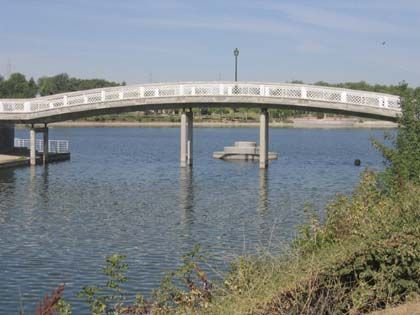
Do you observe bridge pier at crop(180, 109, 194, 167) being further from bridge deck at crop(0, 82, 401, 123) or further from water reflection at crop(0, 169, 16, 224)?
water reflection at crop(0, 169, 16, 224)

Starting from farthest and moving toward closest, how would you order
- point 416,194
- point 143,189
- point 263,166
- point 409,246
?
point 263,166 < point 143,189 < point 416,194 < point 409,246

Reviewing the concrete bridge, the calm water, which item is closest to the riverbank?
the calm water

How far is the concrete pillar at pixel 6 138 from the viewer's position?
167 feet

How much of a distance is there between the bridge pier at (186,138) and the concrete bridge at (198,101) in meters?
0.07

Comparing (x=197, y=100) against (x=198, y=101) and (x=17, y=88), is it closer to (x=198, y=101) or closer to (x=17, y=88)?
(x=198, y=101)

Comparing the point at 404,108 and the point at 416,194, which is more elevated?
the point at 404,108

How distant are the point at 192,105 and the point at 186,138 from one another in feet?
10.7

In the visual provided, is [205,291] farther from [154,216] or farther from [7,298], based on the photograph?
[154,216]

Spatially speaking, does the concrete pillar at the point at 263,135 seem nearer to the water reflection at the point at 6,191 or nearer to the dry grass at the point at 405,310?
the water reflection at the point at 6,191

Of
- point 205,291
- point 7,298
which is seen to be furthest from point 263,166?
point 205,291

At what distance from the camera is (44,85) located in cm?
18900

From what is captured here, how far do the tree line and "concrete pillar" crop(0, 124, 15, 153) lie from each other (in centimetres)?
12273

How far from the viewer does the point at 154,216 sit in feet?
88.4

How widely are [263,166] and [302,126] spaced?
422ft
